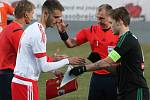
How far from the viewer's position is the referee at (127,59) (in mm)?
7848

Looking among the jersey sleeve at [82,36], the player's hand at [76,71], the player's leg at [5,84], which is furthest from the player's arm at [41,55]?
the jersey sleeve at [82,36]

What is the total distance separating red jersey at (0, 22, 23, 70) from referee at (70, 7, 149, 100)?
1.49m

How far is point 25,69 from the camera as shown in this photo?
8.02m

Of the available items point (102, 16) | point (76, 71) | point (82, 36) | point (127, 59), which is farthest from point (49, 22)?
point (82, 36)

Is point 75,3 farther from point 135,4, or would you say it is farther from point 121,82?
point 121,82

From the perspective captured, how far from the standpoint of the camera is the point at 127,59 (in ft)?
25.9

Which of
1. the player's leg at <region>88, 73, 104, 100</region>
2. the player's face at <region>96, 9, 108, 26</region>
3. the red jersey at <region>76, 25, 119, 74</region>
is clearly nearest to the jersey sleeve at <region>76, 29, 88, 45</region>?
the red jersey at <region>76, 25, 119, 74</region>

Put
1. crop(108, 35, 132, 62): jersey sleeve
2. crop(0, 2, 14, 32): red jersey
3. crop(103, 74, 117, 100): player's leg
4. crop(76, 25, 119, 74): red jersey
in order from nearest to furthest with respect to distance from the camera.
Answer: crop(108, 35, 132, 62): jersey sleeve, crop(103, 74, 117, 100): player's leg, crop(76, 25, 119, 74): red jersey, crop(0, 2, 14, 32): red jersey

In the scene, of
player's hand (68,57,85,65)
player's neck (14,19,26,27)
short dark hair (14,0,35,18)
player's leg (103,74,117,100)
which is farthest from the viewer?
player's leg (103,74,117,100)

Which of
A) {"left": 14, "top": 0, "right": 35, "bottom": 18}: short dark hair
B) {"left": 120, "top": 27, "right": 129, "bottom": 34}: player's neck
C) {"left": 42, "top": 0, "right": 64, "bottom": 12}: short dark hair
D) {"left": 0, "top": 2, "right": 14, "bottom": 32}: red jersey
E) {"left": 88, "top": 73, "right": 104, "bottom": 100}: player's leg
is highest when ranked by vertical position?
{"left": 42, "top": 0, "right": 64, "bottom": 12}: short dark hair

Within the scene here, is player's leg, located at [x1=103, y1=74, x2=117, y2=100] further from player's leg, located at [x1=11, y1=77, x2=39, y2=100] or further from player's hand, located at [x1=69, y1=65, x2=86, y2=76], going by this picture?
player's leg, located at [x1=11, y1=77, x2=39, y2=100]

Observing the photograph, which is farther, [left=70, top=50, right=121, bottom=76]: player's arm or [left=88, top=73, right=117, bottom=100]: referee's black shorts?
[left=88, top=73, right=117, bottom=100]: referee's black shorts

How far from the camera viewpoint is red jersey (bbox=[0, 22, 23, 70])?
346 inches

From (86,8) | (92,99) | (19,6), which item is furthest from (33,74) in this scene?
(86,8)
